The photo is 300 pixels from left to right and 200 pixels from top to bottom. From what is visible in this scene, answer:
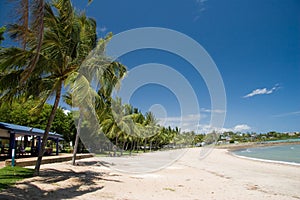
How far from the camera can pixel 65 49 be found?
8906 millimetres

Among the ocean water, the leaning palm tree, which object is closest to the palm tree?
the ocean water

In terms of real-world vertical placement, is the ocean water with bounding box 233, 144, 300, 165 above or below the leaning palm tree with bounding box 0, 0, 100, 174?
below

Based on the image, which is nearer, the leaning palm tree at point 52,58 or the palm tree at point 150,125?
the leaning palm tree at point 52,58

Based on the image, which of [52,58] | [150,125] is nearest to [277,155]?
[150,125]

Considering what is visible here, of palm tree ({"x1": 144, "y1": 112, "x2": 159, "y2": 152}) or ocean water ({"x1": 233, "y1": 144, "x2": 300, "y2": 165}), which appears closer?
A: ocean water ({"x1": 233, "y1": 144, "x2": 300, "y2": 165})

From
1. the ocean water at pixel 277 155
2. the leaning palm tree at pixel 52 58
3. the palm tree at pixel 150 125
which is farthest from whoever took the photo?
the palm tree at pixel 150 125

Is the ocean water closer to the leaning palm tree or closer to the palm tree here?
the palm tree

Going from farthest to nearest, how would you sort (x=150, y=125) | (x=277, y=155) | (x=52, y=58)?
(x=150, y=125), (x=277, y=155), (x=52, y=58)

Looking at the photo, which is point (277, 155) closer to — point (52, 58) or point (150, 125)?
point (150, 125)

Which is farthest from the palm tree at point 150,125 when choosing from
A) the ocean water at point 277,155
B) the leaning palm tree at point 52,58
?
the leaning palm tree at point 52,58

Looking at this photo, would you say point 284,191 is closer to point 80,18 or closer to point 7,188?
point 7,188

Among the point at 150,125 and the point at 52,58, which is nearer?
the point at 52,58

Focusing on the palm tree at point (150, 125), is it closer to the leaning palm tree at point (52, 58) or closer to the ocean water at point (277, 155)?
the ocean water at point (277, 155)

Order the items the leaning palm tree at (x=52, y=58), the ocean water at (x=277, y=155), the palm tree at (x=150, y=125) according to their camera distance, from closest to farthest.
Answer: the leaning palm tree at (x=52, y=58)
the ocean water at (x=277, y=155)
the palm tree at (x=150, y=125)
